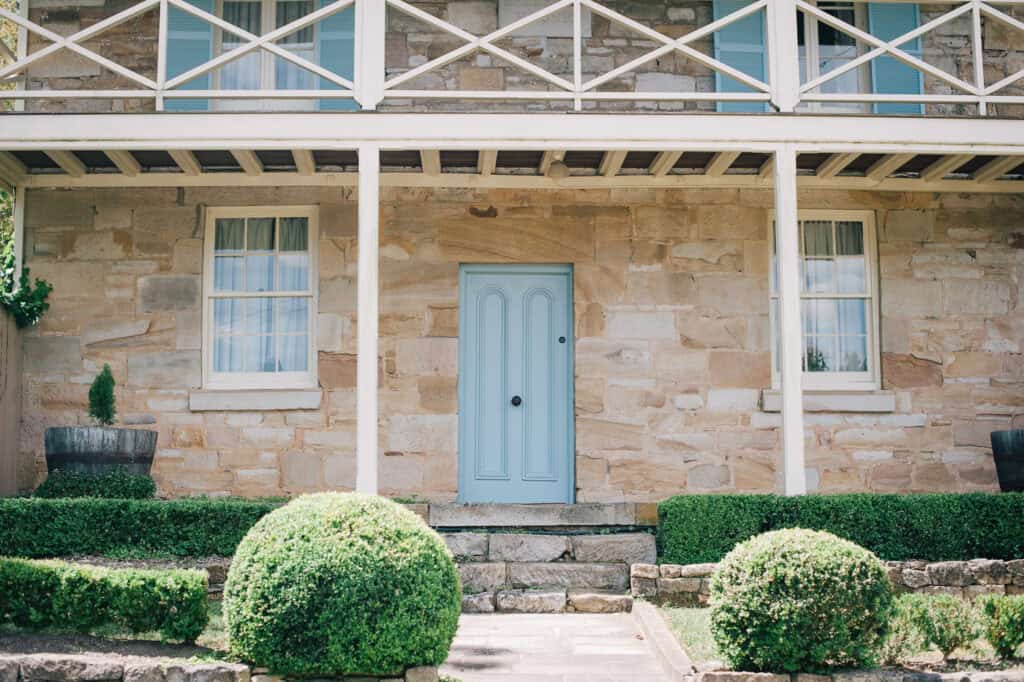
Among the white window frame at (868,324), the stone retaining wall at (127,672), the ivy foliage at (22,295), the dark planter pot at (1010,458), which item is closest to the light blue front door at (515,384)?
the white window frame at (868,324)

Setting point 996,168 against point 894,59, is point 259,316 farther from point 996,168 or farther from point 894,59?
point 996,168

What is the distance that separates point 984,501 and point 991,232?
11.3 ft

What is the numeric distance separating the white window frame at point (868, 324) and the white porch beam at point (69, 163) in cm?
624

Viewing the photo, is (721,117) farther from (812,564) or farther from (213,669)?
(213,669)

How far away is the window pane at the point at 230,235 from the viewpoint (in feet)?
35.3

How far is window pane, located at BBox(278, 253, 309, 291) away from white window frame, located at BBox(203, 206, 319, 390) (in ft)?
0.23

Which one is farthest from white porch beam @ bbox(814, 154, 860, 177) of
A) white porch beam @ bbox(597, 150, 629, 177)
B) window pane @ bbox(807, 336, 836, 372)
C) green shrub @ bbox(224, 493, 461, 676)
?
green shrub @ bbox(224, 493, 461, 676)

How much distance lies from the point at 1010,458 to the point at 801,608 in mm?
4489

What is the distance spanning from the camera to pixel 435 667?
5.81m

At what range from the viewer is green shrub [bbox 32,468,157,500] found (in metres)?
8.70

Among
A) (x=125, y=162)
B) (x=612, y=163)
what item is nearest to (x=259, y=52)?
(x=125, y=162)

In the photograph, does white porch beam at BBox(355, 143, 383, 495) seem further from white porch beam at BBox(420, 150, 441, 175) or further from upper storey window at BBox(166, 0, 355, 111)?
upper storey window at BBox(166, 0, 355, 111)

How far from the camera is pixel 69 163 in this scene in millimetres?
9883

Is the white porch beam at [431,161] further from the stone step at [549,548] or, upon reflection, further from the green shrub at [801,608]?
the green shrub at [801,608]
